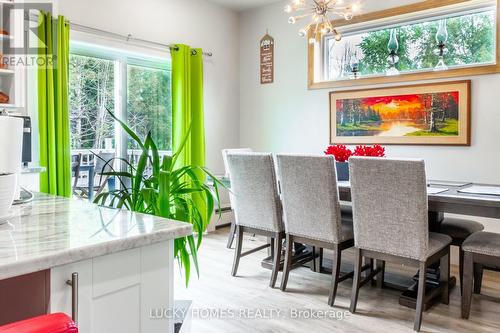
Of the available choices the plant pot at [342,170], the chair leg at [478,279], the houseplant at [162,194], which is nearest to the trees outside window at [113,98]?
the plant pot at [342,170]

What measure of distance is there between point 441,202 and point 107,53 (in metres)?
3.41

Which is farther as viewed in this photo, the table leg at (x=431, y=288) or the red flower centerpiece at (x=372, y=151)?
the red flower centerpiece at (x=372, y=151)

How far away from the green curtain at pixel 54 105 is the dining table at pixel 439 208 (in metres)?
1.93

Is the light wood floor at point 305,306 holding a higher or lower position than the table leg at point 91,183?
lower

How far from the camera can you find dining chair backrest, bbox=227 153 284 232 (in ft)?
9.79

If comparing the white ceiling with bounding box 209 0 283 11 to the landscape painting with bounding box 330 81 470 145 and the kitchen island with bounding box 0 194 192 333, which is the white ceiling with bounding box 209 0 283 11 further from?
the kitchen island with bounding box 0 194 192 333

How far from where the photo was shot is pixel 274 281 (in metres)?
3.03

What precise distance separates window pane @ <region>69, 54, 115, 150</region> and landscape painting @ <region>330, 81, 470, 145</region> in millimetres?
2433

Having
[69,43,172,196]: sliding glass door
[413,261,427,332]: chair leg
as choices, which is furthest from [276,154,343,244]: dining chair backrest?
[69,43,172,196]: sliding glass door

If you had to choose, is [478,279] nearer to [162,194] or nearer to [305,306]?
[305,306]

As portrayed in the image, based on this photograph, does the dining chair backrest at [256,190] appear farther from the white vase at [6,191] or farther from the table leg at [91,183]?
the white vase at [6,191]

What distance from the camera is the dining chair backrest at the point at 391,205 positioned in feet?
7.52

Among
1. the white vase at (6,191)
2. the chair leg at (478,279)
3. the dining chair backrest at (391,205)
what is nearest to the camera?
the white vase at (6,191)

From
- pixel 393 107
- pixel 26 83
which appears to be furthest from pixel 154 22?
pixel 393 107
